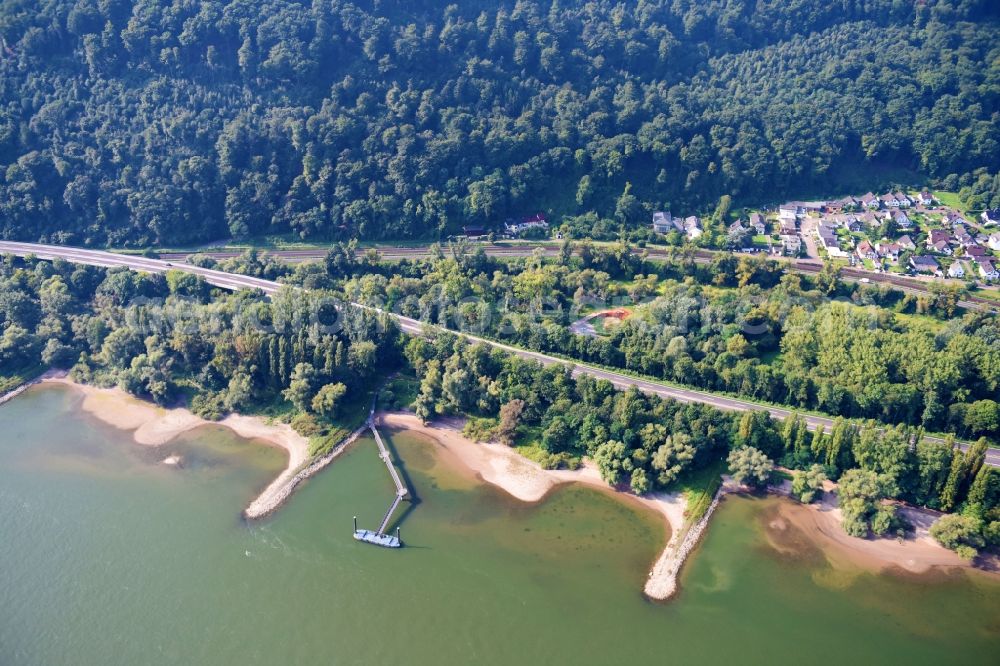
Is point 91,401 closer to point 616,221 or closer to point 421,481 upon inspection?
point 421,481

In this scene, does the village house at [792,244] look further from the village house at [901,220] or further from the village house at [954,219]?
the village house at [954,219]

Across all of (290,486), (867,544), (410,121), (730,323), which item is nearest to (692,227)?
(730,323)

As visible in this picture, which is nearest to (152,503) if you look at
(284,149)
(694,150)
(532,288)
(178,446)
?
(178,446)

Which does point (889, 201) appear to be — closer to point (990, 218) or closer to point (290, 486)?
point (990, 218)

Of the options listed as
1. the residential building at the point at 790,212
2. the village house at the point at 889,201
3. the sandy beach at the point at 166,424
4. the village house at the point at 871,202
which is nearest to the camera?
the sandy beach at the point at 166,424

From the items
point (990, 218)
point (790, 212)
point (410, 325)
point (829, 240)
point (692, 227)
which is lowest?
point (410, 325)

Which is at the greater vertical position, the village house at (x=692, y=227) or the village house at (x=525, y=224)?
the village house at (x=692, y=227)

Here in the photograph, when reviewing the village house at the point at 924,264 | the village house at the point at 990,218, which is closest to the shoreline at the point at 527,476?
the village house at the point at 924,264
